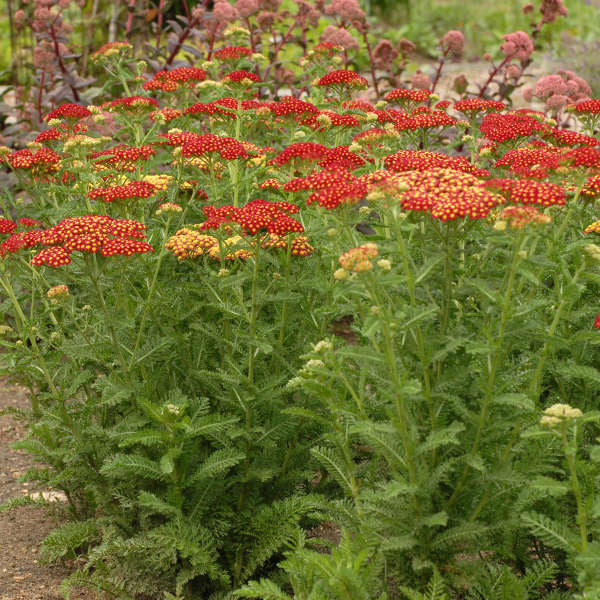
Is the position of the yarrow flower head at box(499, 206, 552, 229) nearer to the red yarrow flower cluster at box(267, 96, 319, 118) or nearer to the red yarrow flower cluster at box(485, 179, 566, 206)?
the red yarrow flower cluster at box(485, 179, 566, 206)

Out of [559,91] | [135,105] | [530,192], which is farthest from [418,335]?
[559,91]

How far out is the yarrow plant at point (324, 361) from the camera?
7.72 feet

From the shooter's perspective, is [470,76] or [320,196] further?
[470,76]

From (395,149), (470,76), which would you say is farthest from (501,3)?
(395,149)

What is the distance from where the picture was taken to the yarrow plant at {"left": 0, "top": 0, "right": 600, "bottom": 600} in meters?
2.35

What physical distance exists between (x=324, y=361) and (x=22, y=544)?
2.00 m

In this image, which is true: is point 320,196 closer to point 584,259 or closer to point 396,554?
point 584,259

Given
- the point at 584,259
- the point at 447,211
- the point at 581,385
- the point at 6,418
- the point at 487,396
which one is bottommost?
the point at 6,418

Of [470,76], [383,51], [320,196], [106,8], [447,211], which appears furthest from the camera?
[470,76]

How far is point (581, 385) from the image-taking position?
2.97m

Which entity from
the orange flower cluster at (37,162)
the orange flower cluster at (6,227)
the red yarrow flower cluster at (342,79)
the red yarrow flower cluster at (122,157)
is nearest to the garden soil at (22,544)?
the orange flower cluster at (6,227)

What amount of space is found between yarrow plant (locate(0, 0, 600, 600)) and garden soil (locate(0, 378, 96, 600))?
11 centimetres

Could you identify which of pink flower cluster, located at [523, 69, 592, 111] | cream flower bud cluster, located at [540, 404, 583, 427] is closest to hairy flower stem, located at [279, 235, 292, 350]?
cream flower bud cluster, located at [540, 404, 583, 427]

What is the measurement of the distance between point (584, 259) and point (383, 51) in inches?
184
